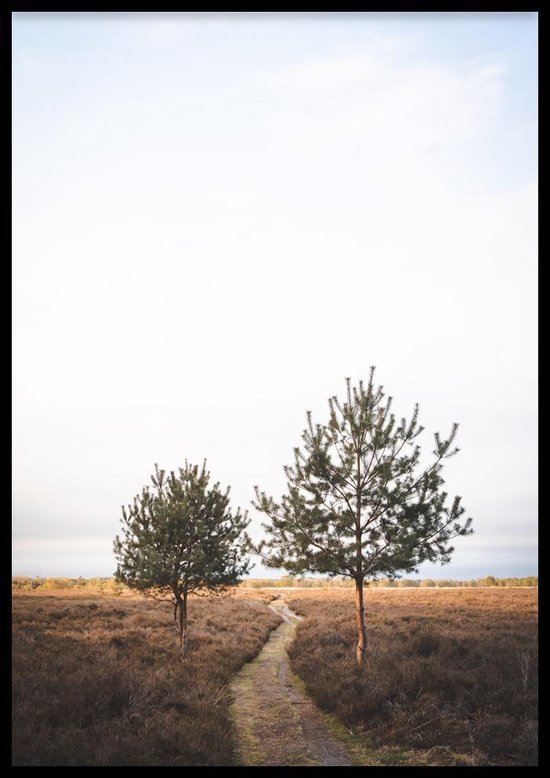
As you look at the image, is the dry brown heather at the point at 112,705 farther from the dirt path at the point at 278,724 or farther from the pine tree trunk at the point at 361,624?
the pine tree trunk at the point at 361,624

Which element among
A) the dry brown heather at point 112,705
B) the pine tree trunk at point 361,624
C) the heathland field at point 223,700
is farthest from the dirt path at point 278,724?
the pine tree trunk at point 361,624

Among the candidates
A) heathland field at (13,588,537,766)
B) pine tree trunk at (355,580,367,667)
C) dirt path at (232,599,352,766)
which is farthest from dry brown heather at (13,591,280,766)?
pine tree trunk at (355,580,367,667)

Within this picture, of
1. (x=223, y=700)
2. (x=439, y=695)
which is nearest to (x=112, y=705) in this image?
(x=223, y=700)

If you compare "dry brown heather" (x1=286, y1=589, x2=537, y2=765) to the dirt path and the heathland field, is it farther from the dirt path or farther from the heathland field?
the dirt path

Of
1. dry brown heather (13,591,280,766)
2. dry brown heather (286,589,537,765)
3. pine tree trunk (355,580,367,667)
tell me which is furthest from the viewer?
pine tree trunk (355,580,367,667)

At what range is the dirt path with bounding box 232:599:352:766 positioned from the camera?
10.0 metres

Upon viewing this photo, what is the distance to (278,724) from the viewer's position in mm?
12258

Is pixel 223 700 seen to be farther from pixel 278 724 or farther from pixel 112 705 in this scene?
pixel 112 705

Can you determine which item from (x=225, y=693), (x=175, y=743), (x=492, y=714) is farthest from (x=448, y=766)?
(x=225, y=693)

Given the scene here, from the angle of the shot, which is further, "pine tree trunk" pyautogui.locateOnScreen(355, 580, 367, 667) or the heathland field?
"pine tree trunk" pyautogui.locateOnScreen(355, 580, 367, 667)

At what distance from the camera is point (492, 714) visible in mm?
10812

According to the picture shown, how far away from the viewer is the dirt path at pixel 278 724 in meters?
10.0
